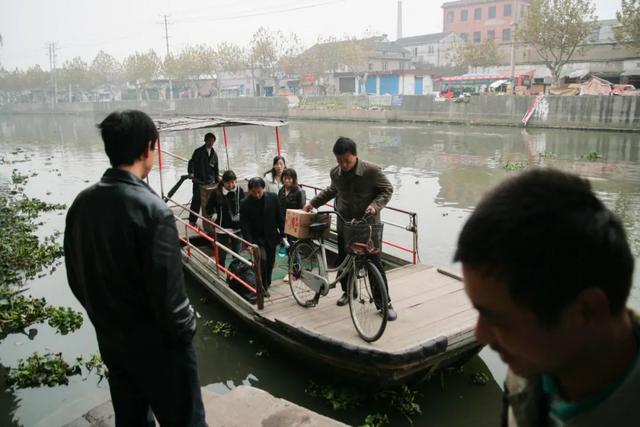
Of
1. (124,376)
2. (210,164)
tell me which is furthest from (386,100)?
(124,376)

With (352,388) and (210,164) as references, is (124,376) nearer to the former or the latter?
(352,388)

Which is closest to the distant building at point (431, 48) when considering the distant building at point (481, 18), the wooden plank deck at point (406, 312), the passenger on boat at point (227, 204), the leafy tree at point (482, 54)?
the distant building at point (481, 18)

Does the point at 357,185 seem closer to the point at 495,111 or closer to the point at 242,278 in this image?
the point at 242,278

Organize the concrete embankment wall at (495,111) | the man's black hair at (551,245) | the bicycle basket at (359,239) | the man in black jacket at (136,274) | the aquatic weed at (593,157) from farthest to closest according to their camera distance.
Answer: the concrete embankment wall at (495,111) < the aquatic weed at (593,157) < the bicycle basket at (359,239) < the man in black jacket at (136,274) < the man's black hair at (551,245)

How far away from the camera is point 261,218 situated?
19.6ft

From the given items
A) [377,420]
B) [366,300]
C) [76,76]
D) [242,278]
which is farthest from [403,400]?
[76,76]

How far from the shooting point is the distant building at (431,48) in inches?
2687

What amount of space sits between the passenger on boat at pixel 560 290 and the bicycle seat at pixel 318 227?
14.6ft

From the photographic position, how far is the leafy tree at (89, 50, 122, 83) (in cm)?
8512

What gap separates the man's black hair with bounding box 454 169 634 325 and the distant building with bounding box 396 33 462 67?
70617 millimetres

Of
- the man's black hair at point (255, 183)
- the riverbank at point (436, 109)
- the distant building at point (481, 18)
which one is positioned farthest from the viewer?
the distant building at point (481, 18)

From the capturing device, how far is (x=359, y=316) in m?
4.83

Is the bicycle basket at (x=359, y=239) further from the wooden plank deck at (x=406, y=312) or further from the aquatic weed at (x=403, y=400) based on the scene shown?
the aquatic weed at (x=403, y=400)

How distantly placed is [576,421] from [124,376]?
7.66ft
